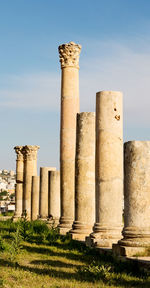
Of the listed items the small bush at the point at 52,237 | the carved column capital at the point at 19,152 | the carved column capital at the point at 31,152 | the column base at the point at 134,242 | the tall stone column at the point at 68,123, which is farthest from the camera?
the carved column capital at the point at 19,152

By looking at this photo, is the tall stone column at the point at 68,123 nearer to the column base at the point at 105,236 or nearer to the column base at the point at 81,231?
the column base at the point at 81,231

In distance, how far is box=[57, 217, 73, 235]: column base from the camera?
27.9 meters

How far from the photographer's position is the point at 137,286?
13039mm

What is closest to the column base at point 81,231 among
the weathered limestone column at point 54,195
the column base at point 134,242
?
the column base at point 134,242

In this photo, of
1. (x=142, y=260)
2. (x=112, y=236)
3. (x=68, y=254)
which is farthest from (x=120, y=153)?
(x=142, y=260)

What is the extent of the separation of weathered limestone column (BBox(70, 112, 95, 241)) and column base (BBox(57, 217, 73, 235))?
239 cm

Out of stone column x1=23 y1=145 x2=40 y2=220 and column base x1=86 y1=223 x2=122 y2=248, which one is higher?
stone column x1=23 y1=145 x2=40 y2=220

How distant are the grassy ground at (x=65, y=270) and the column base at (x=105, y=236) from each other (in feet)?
1.94

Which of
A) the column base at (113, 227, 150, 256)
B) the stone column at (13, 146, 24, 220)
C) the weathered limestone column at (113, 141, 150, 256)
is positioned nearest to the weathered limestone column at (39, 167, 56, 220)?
the stone column at (13, 146, 24, 220)

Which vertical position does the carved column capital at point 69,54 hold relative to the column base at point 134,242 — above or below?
above

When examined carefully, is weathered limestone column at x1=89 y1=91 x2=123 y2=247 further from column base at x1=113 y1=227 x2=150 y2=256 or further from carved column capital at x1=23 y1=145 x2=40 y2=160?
carved column capital at x1=23 y1=145 x2=40 y2=160

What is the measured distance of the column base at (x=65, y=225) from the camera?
27875 mm

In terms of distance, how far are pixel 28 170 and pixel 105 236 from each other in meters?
28.7

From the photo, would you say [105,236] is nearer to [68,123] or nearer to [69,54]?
[68,123]
